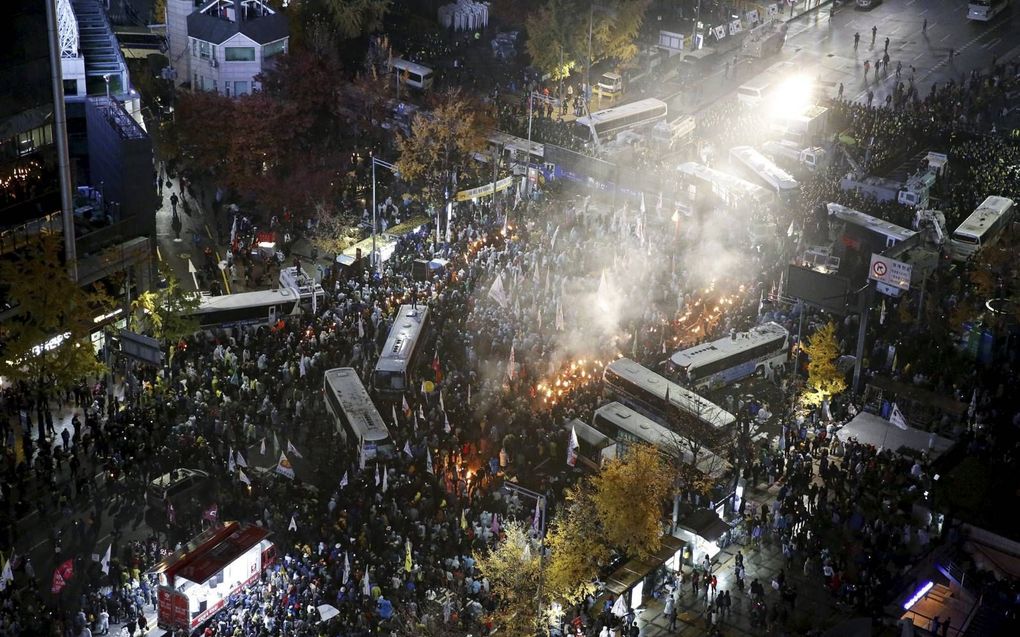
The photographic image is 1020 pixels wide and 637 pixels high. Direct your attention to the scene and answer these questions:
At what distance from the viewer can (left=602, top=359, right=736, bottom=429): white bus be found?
44719 mm

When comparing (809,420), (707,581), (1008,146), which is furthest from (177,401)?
(1008,146)

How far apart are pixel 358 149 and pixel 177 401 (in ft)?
83.6

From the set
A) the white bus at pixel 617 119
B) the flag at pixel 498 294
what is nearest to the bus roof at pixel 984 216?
the white bus at pixel 617 119

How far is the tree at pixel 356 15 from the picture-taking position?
247 ft

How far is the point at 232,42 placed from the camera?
68.5 meters

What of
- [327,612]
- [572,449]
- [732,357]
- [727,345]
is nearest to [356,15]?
[727,345]

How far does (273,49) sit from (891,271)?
110 ft

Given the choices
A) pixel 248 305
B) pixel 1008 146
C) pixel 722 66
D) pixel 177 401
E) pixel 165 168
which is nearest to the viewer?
pixel 177 401

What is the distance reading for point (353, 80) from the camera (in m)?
71.1

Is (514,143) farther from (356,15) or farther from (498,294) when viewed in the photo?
(498,294)

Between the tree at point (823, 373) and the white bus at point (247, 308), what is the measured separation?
725 inches

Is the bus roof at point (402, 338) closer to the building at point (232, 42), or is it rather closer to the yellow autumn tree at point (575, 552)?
the yellow autumn tree at point (575, 552)

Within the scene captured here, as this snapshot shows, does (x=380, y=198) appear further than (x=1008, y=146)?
No

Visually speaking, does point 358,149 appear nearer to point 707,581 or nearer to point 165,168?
point 165,168
